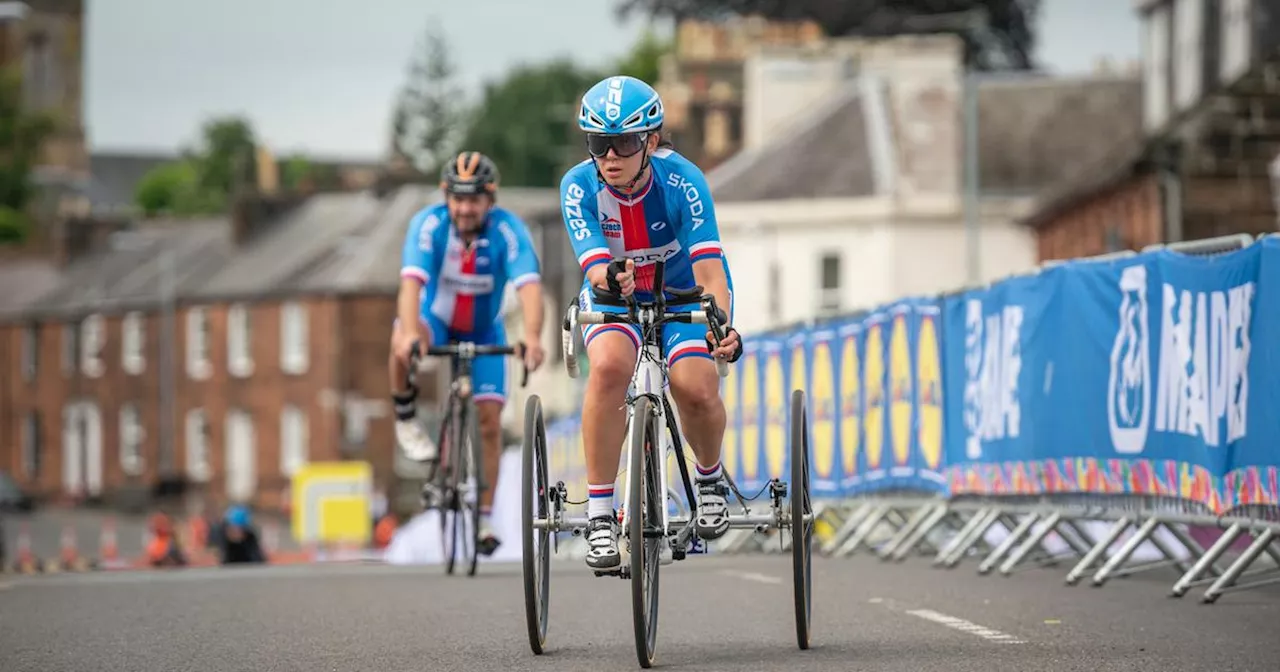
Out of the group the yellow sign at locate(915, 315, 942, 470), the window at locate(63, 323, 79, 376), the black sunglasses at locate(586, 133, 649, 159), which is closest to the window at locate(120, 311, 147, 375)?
the window at locate(63, 323, 79, 376)

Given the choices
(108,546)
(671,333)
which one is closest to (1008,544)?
(671,333)

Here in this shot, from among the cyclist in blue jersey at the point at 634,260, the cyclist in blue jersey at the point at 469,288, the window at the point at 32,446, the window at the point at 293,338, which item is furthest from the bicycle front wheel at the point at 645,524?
the window at the point at 32,446

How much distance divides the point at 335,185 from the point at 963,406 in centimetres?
9962

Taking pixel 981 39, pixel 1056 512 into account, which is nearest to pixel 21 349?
pixel 981 39

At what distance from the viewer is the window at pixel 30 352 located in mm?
96125

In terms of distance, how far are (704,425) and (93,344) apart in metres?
85.1

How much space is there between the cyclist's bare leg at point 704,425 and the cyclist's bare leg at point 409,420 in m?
5.46

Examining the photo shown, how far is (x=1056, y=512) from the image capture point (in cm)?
1507

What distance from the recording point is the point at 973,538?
54.5 ft

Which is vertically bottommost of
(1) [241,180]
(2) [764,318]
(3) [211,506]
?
(3) [211,506]

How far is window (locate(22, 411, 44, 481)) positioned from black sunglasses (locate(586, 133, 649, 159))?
89433 mm

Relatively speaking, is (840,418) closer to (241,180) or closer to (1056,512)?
(1056,512)

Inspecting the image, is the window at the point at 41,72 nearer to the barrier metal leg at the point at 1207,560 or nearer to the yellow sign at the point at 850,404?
the yellow sign at the point at 850,404

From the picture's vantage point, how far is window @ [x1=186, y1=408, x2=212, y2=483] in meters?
85.6
